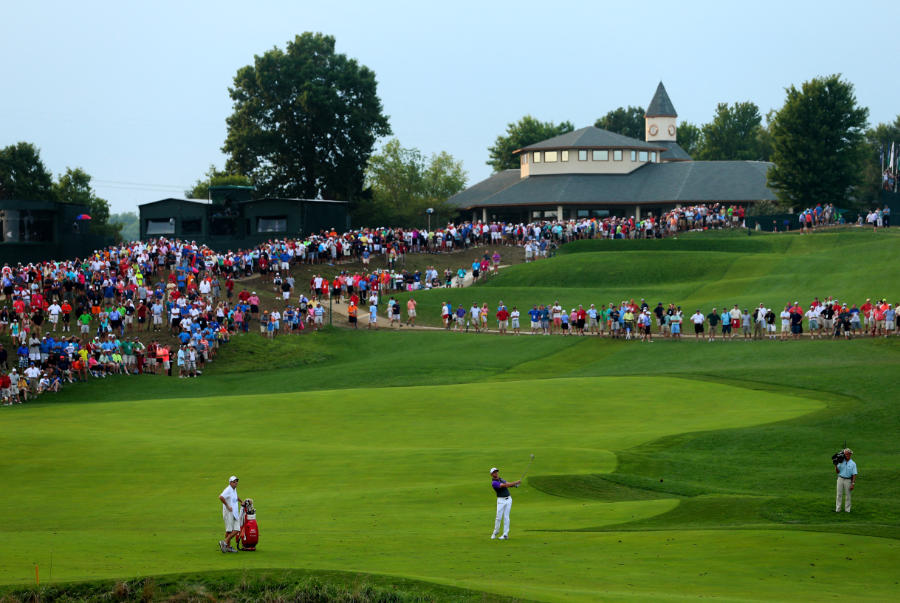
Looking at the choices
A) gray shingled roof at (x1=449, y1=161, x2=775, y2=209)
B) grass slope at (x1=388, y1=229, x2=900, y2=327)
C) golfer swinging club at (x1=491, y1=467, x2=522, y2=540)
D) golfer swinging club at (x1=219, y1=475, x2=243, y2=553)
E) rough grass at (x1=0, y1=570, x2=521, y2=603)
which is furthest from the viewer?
gray shingled roof at (x1=449, y1=161, x2=775, y2=209)

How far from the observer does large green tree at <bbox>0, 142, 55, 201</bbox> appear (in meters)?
114

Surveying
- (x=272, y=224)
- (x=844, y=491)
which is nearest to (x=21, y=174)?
(x=272, y=224)

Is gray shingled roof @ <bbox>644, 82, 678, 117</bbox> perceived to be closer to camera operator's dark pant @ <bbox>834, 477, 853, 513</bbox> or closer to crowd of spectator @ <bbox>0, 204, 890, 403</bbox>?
crowd of spectator @ <bbox>0, 204, 890, 403</bbox>

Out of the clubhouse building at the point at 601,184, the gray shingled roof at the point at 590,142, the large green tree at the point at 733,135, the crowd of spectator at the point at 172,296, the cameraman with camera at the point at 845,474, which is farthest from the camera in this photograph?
the large green tree at the point at 733,135

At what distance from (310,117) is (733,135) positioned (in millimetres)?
74029

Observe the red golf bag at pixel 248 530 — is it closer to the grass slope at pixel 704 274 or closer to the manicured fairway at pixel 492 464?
the manicured fairway at pixel 492 464

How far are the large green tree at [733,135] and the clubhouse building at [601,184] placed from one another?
5374 centimetres

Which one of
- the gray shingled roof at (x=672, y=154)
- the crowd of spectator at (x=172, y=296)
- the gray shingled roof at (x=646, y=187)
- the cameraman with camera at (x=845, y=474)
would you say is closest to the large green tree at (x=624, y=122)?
the gray shingled roof at (x=672, y=154)

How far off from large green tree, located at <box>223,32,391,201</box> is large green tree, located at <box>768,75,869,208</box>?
4286 cm

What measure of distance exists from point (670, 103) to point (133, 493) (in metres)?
112

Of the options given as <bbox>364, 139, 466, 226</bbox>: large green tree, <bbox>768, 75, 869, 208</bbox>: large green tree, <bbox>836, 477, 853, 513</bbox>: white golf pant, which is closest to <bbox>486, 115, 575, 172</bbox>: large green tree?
<bbox>364, 139, 466, 226</bbox>: large green tree

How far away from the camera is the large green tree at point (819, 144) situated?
88.0 m

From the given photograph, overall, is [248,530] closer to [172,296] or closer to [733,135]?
[172,296]

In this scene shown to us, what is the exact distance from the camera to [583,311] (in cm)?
5519
